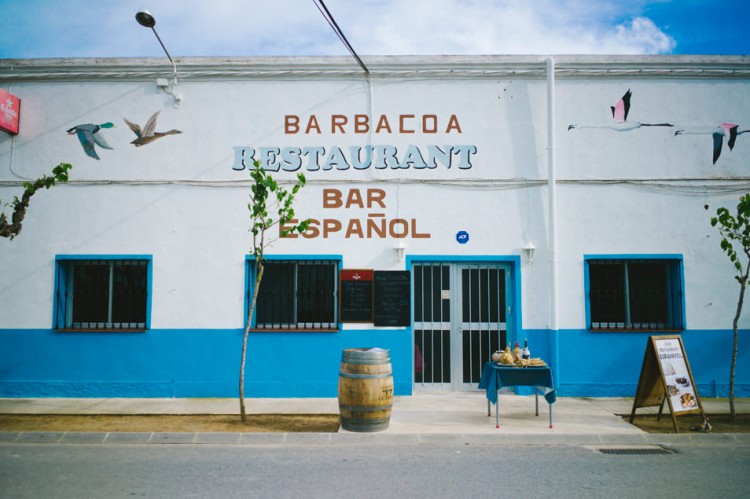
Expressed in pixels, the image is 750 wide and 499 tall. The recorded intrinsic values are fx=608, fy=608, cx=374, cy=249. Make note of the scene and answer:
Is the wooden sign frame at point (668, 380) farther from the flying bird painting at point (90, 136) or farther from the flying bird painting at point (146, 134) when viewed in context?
the flying bird painting at point (90, 136)

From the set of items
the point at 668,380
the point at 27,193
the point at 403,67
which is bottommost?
the point at 668,380

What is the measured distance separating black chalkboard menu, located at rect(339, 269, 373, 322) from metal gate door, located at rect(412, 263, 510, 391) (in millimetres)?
887

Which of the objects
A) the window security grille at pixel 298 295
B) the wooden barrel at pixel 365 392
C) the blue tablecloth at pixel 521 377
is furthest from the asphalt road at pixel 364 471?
the window security grille at pixel 298 295

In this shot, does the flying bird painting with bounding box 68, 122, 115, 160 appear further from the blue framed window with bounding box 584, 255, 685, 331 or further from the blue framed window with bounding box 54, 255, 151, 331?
the blue framed window with bounding box 584, 255, 685, 331

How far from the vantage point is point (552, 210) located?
10.7m

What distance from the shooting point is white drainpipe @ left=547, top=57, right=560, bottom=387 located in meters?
10.6

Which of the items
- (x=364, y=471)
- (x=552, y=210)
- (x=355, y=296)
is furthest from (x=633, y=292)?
(x=364, y=471)

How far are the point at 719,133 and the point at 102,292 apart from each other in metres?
11.5

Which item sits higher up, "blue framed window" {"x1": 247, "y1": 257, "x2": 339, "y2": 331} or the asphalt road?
"blue framed window" {"x1": 247, "y1": 257, "x2": 339, "y2": 331}

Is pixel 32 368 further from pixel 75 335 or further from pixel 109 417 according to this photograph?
pixel 109 417

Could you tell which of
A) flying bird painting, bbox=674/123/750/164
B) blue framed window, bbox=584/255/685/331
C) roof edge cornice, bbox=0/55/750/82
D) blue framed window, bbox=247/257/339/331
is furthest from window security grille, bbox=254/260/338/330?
flying bird painting, bbox=674/123/750/164

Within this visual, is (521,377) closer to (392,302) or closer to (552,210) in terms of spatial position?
(392,302)

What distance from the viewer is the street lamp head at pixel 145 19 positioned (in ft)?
30.6

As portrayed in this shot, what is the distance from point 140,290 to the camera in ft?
35.6
